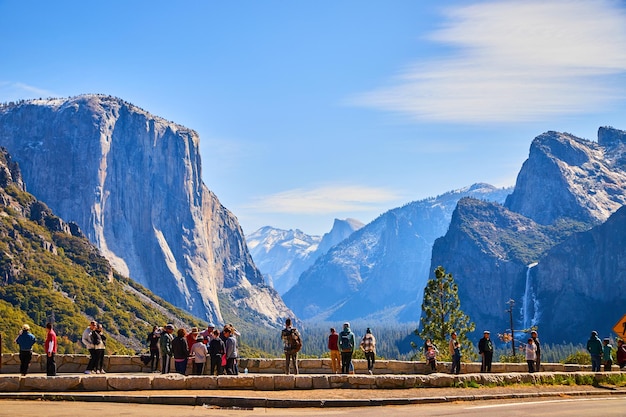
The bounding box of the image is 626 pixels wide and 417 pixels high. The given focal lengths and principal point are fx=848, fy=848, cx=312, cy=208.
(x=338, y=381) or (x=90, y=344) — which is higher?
(x=90, y=344)

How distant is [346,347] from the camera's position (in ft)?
121

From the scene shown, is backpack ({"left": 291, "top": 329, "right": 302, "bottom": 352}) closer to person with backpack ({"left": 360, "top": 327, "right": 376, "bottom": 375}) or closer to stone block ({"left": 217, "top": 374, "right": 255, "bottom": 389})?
person with backpack ({"left": 360, "top": 327, "right": 376, "bottom": 375})

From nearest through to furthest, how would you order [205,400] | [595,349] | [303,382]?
[205,400]
[303,382]
[595,349]

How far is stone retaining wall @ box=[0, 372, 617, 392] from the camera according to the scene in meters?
28.2

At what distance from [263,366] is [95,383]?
13101mm

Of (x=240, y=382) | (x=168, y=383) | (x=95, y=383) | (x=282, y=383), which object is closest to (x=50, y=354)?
(x=95, y=383)

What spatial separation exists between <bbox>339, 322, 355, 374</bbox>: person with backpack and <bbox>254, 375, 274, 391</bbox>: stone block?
7.41 m

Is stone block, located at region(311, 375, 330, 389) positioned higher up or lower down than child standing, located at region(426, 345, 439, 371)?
lower down

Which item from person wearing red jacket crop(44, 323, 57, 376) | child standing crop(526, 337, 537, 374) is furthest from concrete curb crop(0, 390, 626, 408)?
child standing crop(526, 337, 537, 374)

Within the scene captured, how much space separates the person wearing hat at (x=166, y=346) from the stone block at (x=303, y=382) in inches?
312

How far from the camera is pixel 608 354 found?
42.3m

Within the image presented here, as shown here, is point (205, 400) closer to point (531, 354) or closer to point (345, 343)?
point (345, 343)

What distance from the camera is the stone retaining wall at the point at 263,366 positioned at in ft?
123

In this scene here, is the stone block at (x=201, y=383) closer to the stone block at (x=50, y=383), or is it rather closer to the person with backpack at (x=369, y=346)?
the stone block at (x=50, y=383)
